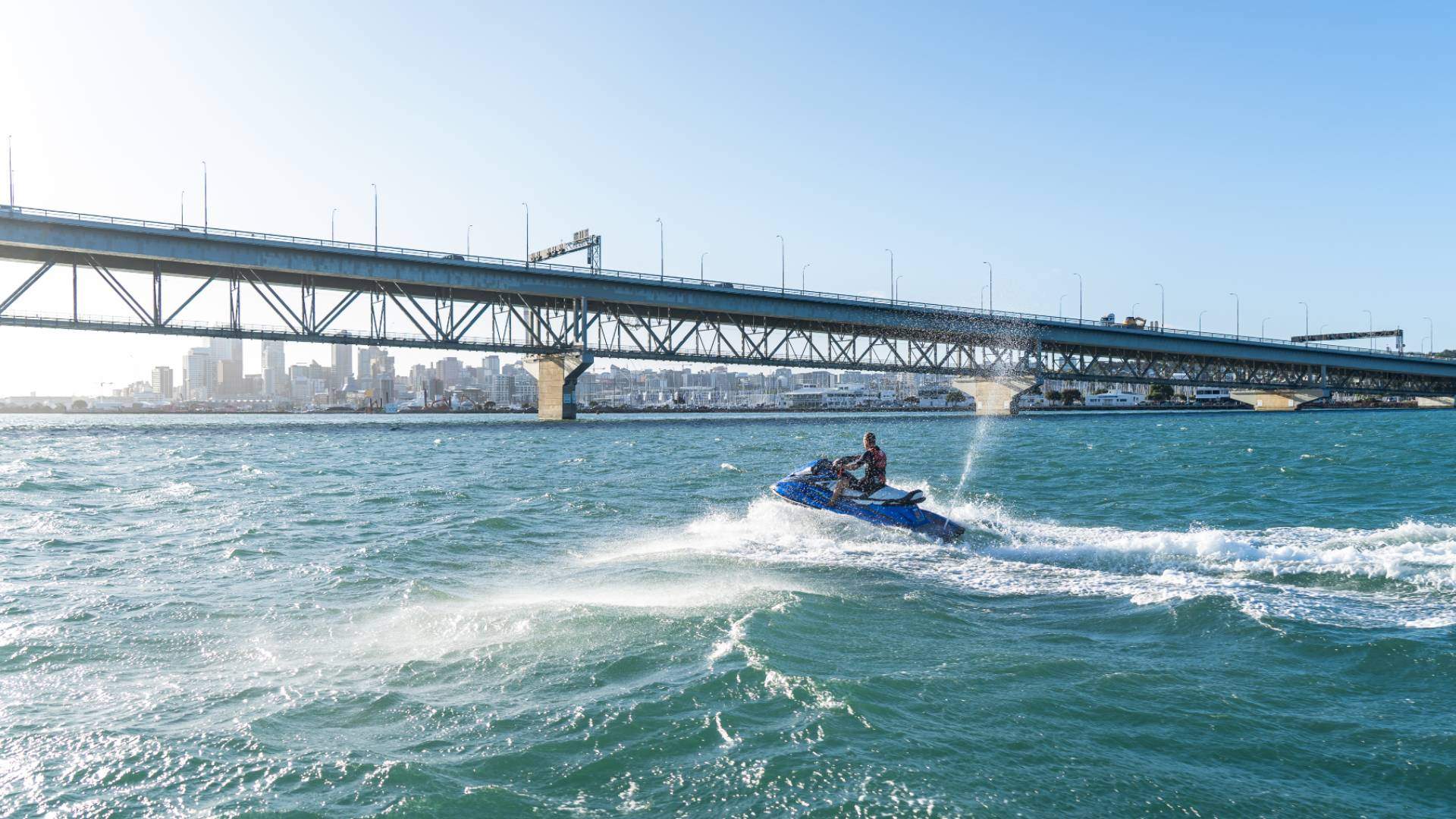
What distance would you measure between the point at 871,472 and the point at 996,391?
9286 centimetres

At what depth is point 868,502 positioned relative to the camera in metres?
18.1

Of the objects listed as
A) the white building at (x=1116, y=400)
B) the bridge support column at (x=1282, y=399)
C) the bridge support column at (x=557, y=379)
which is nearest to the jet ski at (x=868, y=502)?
the bridge support column at (x=557, y=379)

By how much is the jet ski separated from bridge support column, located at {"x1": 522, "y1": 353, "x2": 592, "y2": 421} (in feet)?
205

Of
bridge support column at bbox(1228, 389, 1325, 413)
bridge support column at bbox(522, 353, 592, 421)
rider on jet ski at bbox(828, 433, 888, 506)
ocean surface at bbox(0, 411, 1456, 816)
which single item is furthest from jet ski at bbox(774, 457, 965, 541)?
bridge support column at bbox(1228, 389, 1325, 413)

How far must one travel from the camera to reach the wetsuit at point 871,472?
60.1 ft

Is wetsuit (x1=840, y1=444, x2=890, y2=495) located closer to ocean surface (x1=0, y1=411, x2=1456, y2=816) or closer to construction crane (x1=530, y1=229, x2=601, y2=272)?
ocean surface (x1=0, y1=411, x2=1456, y2=816)

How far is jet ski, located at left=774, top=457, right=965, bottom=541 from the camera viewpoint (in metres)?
17.2

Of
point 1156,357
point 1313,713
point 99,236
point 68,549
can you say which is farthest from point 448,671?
point 1156,357

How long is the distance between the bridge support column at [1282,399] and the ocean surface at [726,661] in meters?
118

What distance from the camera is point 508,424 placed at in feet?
262

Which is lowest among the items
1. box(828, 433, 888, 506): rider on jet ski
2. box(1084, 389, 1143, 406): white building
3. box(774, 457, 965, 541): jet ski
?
box(1084, 389, 1143, 406): white building

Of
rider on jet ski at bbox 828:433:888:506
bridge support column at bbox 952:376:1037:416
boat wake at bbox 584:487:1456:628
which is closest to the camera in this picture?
boat wake at bbox 584:487:1456:628

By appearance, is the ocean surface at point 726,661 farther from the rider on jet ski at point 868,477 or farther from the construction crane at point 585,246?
the construction crane at point 585,246

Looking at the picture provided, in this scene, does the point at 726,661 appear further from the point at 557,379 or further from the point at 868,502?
the point at 557,379
